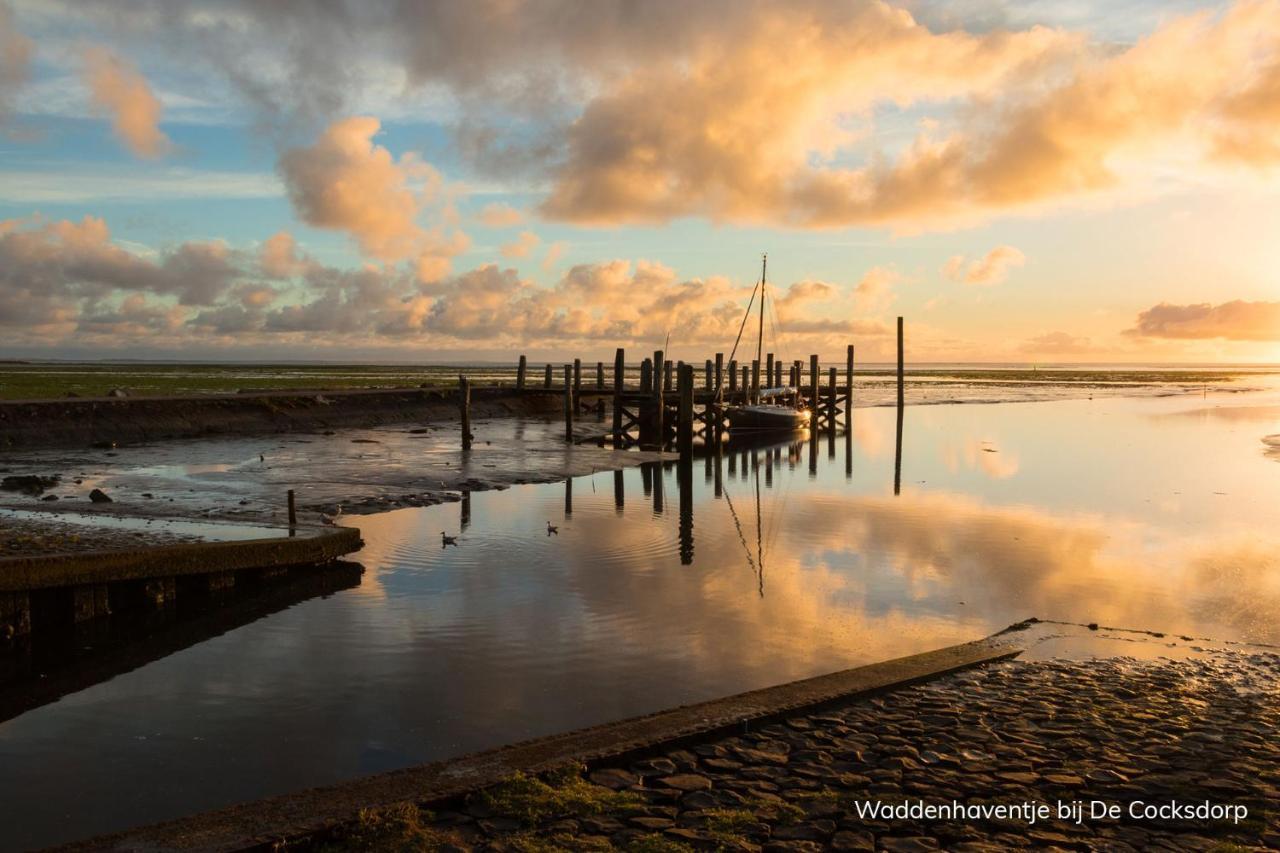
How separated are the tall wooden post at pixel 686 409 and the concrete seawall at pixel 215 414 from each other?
16.2 m

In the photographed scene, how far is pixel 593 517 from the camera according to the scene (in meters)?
21.5

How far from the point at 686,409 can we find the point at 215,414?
64.4 ft

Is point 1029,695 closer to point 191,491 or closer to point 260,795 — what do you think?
point 260,795

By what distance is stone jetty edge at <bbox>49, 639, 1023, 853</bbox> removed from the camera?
579 cm

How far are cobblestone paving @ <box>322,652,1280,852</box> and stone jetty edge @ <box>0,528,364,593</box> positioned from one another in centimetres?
852

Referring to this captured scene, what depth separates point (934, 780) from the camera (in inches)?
265

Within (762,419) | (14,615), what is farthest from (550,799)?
(762,419)

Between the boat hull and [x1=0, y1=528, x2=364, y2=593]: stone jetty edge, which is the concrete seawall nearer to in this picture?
the boat hull

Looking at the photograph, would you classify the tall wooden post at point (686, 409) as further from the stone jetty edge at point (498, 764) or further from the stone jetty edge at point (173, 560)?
the stone jetty edge at point (498, 764)

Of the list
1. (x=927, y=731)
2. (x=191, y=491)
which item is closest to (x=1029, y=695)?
(x=927, y=731)

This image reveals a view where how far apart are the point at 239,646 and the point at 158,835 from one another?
6271 mm

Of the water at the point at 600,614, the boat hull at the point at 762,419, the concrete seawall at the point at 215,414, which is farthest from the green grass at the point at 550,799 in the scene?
the boat hull at the point at 762,419

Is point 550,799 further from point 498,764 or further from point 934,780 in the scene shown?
point 934,780

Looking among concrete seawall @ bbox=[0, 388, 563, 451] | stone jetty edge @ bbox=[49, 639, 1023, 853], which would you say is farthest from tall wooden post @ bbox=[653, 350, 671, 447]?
stone jetty edge @ bbox=[49, 639, 1023, 853]
